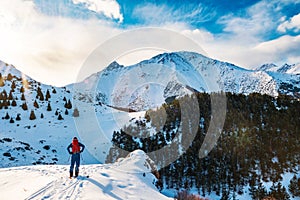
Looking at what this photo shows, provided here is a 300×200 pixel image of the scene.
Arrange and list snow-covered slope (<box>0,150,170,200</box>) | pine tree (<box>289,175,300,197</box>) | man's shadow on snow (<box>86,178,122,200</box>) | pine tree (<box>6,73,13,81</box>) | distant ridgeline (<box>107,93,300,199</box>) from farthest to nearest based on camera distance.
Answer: pine tree (<box>6,73,13,81</box>) → distant ridgeline (<box>107,93,300,199</box>) → pine tree (<box>289,175,300,197</box>) → man's shadow on snow (<box>86,178,122,200</box>) → snow-covered slope (<box>0,150,170,200</box>)

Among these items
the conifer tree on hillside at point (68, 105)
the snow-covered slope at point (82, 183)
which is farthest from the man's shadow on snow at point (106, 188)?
the conifer tree on hillside at point (68, 105)

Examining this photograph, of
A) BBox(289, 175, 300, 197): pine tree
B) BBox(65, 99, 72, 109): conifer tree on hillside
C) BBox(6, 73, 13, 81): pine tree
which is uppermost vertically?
BBox(6, 73, 13, 81): pine tree

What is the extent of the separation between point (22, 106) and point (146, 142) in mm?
16389

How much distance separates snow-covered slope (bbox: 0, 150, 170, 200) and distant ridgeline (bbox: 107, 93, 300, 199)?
12.2 m

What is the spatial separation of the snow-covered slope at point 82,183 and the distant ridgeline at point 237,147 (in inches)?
482

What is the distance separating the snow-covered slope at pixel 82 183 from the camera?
36.0 feet

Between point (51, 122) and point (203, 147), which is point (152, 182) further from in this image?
point (51, 122)

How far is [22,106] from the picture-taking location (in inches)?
1332

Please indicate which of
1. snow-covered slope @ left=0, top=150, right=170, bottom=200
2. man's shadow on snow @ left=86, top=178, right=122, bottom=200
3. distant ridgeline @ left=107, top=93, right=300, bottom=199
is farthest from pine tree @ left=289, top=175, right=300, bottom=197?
man's shadow on snow @ left=86, top=178, right=122, bottom=200

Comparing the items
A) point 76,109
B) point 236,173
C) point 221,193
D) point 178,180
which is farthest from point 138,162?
point 76,109

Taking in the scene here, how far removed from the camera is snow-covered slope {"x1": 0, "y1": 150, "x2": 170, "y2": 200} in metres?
11.0

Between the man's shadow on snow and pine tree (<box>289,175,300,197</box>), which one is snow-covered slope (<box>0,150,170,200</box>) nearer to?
the man's shadow on snow

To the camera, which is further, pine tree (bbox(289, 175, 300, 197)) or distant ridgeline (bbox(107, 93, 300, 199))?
distant ridgeline (bbox(107, 93, 300, 199))

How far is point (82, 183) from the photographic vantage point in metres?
12.2
